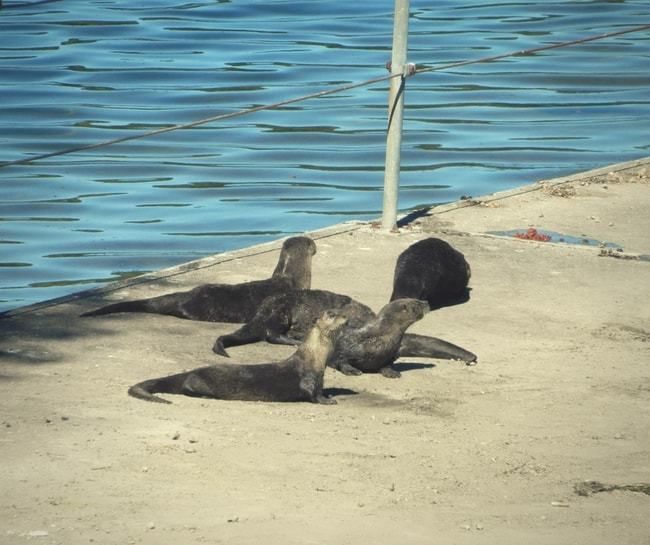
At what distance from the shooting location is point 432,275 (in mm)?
10930

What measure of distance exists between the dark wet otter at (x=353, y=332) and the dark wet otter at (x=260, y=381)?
1.34 ft

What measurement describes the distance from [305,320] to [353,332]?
→ 2.29 ft

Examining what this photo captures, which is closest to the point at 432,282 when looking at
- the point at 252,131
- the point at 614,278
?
the point at 614,278

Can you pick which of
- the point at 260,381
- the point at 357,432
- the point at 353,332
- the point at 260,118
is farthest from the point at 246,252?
the point at 260,118

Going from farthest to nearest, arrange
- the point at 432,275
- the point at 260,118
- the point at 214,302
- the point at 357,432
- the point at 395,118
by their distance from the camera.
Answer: the point at 260,118 → the point at 395,118 → the point at 432,275 → the point at 214,302 → the point at 357,432

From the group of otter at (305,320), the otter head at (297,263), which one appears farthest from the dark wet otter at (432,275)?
the otter head at (297,263)

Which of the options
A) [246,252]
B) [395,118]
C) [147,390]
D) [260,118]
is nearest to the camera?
[147,390]

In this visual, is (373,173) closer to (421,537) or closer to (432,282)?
(432,282)

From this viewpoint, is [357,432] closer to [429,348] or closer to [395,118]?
[429,348]

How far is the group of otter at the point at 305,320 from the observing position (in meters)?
9.03

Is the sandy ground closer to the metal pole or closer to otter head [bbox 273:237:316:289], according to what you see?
otter head [bbox 273:237:316:289]

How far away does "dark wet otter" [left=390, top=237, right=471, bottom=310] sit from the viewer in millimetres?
10914

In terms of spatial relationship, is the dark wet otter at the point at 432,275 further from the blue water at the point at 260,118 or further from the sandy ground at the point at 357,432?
the blue water at the point at 260,118

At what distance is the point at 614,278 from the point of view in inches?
459
